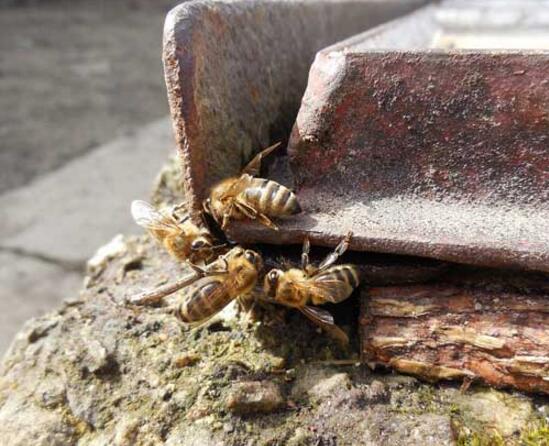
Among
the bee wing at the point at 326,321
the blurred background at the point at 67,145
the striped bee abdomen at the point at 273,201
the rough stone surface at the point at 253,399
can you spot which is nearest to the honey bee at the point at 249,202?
the striped bee abdomen at the point at 273,201

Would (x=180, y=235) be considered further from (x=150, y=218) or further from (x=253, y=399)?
(x=253, y=399)

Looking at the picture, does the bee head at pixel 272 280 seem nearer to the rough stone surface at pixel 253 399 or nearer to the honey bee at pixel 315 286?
the honey bee at pixel 315 286

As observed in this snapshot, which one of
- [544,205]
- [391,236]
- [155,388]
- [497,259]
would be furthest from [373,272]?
[155,388]

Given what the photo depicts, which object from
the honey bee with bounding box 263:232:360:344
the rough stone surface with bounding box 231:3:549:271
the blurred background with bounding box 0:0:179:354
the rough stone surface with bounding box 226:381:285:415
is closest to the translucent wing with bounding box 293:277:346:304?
the honey bee with bounding box 263:232:360:344

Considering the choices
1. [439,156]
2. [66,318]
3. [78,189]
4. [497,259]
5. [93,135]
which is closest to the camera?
[497,259]

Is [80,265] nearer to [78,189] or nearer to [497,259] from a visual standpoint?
[78,189]

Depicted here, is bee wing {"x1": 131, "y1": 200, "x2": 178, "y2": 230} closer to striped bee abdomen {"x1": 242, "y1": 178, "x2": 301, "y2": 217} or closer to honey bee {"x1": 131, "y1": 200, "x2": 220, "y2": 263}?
honey bee {"x1": 131, "y1": 200, "x2": 220, "y2": 263}

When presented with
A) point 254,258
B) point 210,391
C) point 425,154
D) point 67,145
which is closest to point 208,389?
point 210,391
